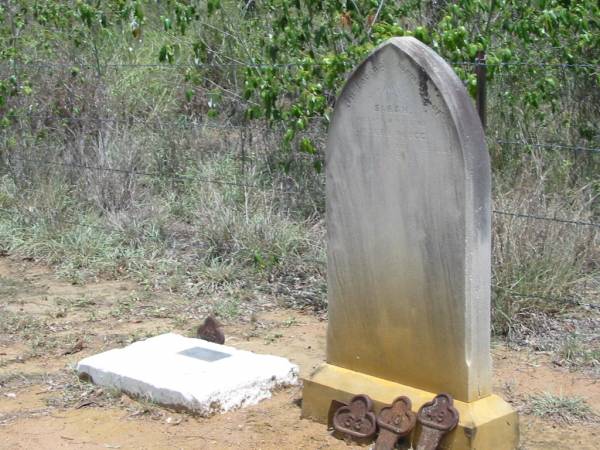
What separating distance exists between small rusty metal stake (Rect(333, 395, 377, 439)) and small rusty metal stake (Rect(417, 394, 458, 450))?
0.84 ft

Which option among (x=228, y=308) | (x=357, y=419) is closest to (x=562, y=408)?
(x=357, y=419)

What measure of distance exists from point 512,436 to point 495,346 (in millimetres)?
1514

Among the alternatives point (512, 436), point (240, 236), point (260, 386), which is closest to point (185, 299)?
point (240, 236)

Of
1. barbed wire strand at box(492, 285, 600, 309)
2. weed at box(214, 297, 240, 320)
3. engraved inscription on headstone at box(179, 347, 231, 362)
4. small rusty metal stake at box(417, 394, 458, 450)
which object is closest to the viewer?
small rusty metal stake at box(417, 394, 458, 450)

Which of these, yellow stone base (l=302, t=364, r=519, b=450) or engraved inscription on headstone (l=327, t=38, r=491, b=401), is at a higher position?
engraved inscription on headstone (l=327, t=38, r=491, b=401)

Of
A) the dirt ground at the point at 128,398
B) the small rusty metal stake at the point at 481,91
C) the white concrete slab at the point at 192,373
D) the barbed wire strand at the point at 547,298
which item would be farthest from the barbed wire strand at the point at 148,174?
the white concrete slab at the point at 192,373

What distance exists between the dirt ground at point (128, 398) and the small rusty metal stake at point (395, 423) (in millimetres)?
235

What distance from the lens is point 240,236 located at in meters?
7.44

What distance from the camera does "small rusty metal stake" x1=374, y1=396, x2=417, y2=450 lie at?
4.22 metres

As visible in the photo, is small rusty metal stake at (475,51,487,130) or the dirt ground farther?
small rusty metal stake at (475,51,487,130)

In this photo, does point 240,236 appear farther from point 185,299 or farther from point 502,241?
point 502,241

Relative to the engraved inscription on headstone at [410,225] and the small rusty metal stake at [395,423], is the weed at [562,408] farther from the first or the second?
the small rusty metal stake at [395,423]

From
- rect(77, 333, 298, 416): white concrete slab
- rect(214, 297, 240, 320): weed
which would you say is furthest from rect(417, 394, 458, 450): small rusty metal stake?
rect(214, 297, 240, 320): weed

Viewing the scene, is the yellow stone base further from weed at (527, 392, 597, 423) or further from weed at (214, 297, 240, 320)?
weed at (214, 297, 240, 320)
